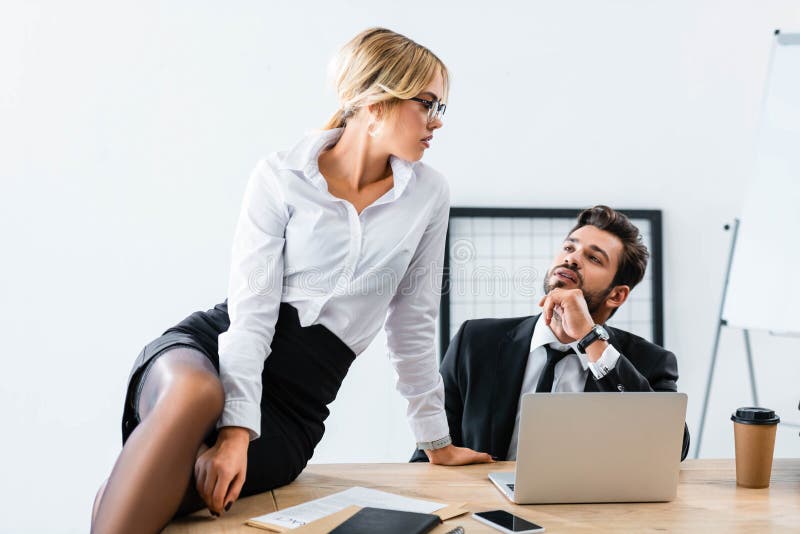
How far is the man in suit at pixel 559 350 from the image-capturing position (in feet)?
5.91

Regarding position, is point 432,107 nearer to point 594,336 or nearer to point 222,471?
point 594,336

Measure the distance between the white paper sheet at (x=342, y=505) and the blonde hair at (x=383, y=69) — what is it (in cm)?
74

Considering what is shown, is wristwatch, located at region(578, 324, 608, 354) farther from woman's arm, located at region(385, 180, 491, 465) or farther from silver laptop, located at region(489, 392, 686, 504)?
silver laptop, located at region(489, 392, 686, 504)

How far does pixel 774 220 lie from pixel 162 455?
7.30 feet

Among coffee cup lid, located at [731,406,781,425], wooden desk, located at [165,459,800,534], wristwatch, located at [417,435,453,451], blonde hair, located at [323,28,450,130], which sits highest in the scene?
blonde hair, located at [323,28,450,130]

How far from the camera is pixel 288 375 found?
4.69 ft

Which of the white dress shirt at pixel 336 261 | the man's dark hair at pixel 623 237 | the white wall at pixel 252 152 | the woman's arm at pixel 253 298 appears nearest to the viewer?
the woman's arm at pixel 253 298

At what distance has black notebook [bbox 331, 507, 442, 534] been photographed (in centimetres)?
100

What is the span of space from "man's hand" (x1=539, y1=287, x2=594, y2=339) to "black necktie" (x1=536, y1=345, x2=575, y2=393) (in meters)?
0.06

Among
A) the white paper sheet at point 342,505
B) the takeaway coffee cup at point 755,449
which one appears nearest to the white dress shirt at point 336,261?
the white paper sheet at point 342,505

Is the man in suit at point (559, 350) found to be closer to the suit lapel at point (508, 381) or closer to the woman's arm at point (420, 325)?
the suit lapel at point (508, 381)

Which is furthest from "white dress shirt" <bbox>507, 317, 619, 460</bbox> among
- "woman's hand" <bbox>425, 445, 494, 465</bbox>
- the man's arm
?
"woman's hand" <bbox>425, 445, 494, 465</bbox>

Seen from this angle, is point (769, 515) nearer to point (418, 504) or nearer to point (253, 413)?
point (418, 504)

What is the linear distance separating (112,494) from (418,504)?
1.45 ft
